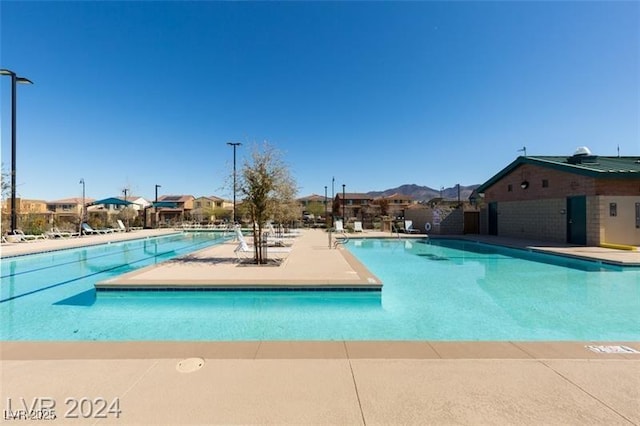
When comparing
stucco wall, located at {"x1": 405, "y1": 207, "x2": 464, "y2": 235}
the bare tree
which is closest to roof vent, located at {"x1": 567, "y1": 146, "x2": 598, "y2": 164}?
stucco wall, located at {"x1": 405, "y1": 207, "x2": 464, "y2": 235}

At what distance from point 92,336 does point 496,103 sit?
63.1ft

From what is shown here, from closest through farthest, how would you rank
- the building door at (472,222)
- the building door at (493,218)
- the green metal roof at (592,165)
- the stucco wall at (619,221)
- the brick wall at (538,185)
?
1. the green metal roof at (592,165)
2. the stucco wall at (619,221)
3. the brick wall at (538,185)
4. the building door at (493,218)
5. the building door at (472,222)

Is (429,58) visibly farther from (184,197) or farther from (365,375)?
(184,197)

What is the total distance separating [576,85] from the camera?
1254cm

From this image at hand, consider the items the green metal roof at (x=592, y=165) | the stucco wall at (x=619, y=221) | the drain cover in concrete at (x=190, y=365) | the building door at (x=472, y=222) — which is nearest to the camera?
the drain cover in concrete at (x=190, y=365)

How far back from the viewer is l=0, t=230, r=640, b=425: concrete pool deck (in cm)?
202

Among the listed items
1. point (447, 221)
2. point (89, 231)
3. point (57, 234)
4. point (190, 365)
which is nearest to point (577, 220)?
point (447, 221)

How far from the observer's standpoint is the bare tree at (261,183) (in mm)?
8703

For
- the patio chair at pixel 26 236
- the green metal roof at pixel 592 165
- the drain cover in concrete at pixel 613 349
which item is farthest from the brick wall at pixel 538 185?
the patio chair at pixel 26 236

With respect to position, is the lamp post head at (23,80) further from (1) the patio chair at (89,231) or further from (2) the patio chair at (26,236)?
(1) the patio chair at (89,231)

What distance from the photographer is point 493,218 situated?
1917 cm

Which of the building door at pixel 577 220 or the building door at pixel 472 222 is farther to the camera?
the building door at pixel 472 222

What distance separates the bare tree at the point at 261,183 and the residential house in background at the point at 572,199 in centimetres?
1317

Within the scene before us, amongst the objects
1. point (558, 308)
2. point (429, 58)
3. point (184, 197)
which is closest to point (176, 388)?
point (558, 308)
